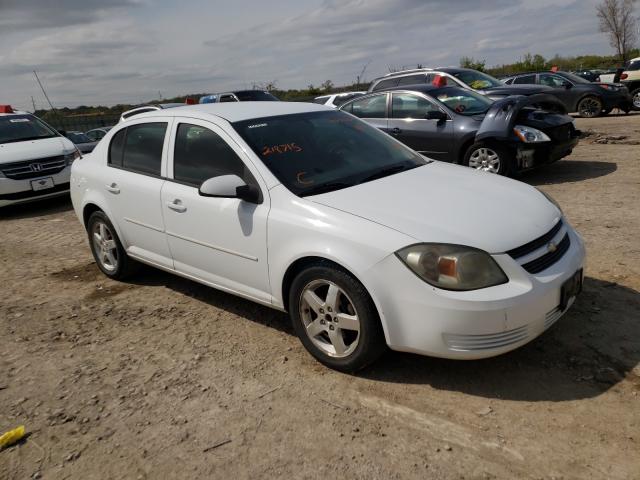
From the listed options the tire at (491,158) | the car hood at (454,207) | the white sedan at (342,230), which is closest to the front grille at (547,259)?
the white sedan at (342,230)

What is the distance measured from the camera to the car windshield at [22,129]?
971 centimetres

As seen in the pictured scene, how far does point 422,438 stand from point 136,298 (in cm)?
306

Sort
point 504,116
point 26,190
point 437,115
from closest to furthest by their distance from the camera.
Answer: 1. point 504,116
2. point 437,115
3. point 26,190

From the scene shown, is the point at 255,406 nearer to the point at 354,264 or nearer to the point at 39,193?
the point at 354,264

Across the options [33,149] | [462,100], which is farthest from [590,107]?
[33,149]

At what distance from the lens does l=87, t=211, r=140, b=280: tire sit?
5043 mm

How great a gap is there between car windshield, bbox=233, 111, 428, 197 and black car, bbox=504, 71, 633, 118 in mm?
13461

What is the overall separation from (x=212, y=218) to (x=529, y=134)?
5.51 m

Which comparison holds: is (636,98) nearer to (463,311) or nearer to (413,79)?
(413,79)

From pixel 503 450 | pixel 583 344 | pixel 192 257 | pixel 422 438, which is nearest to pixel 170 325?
pixel 192 257

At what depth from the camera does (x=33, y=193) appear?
9.07 meters

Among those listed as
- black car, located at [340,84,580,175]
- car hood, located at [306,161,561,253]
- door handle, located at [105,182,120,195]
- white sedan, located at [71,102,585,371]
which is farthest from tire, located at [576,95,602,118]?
door handle, located at [105,182,120,195]

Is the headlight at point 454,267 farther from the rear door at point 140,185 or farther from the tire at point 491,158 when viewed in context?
the tire at point 491,158

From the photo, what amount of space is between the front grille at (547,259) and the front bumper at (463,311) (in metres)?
0.05
